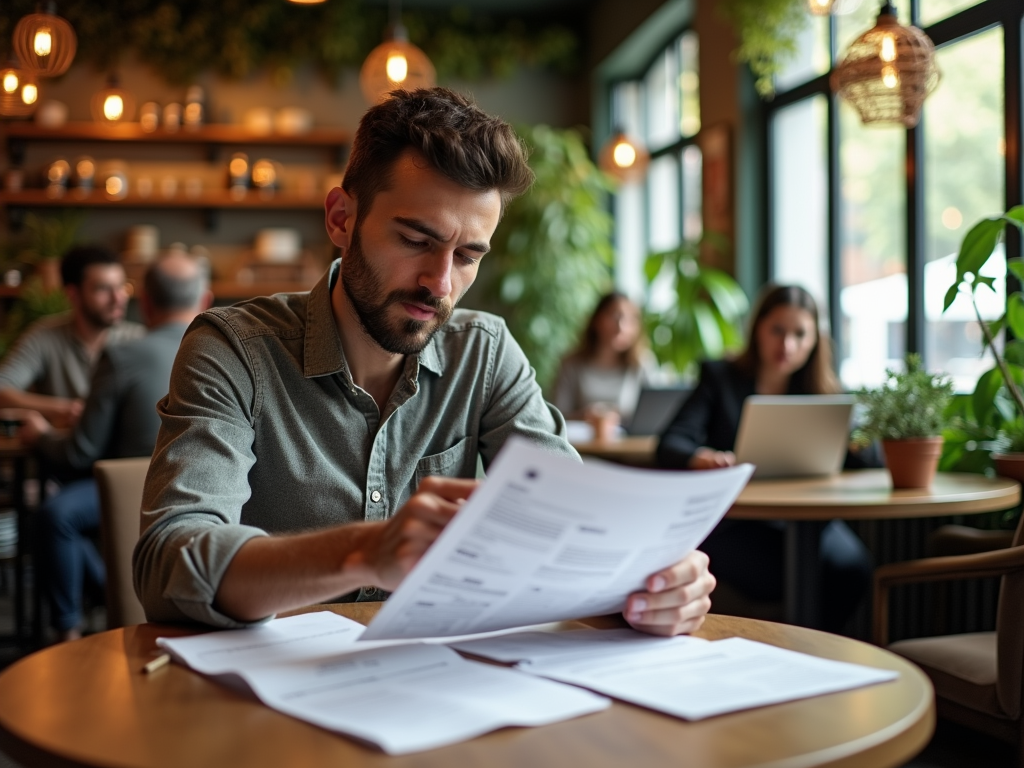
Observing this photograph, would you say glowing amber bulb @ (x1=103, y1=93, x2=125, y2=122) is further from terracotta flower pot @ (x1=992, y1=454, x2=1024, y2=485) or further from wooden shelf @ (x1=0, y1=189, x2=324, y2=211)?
terracotta flower pot @ (x1=992, y1=454, x2=1024, y2=485)

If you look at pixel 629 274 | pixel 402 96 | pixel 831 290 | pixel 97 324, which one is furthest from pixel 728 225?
pixel 402 96

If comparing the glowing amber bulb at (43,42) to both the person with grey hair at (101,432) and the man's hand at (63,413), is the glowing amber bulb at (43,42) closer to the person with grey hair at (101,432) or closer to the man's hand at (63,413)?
the person with grey hair at (101,432)

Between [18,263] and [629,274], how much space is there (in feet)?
14.4

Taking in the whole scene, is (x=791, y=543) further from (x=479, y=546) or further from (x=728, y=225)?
(x=728, y=225)

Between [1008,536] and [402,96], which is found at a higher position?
[402,96]

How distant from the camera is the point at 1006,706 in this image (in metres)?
2.04

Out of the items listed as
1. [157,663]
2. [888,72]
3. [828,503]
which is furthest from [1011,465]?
[157,663]

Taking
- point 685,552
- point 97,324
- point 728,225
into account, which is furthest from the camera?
point 728,225

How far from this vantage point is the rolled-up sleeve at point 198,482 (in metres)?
1.09

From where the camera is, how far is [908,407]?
2672mm

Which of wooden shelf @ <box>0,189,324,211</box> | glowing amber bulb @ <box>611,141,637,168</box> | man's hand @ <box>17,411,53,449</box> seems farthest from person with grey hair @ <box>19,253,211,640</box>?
wooden shelf @ <box>0,189,324,211</box>

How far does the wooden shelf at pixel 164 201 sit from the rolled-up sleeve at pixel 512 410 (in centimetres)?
616

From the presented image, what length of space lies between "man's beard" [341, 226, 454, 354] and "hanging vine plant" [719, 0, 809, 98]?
12.3 feet

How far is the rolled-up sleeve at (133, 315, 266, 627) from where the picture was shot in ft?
3.59
